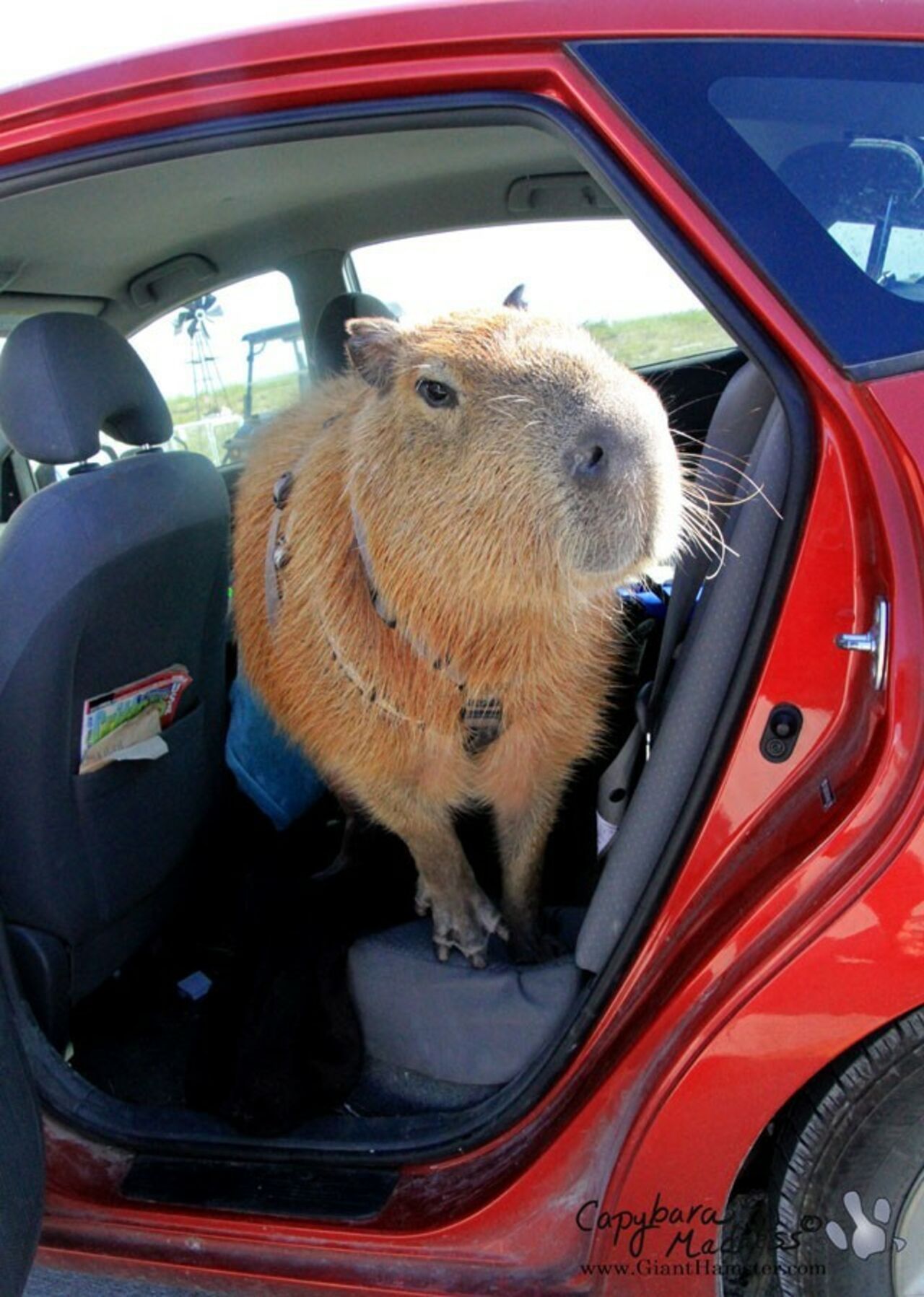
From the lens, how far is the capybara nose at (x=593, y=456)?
1455 millimetres

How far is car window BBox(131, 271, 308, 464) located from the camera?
3.10m

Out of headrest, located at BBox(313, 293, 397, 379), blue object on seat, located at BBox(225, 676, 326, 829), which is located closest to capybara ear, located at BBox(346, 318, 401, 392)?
blue object on seat, located at BBox(225, 676, 326, 829)

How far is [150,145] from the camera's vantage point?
1.34m

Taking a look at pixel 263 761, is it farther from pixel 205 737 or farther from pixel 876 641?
pixel 876 641

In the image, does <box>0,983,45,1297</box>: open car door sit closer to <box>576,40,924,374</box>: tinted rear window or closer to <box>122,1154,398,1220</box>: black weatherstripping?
<box>122,1154,398,1220</box>: black weatherstripping

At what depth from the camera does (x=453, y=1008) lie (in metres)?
1.79

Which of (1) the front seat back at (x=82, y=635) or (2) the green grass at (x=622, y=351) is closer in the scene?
(1) the front seat back at (x=82, y=635)

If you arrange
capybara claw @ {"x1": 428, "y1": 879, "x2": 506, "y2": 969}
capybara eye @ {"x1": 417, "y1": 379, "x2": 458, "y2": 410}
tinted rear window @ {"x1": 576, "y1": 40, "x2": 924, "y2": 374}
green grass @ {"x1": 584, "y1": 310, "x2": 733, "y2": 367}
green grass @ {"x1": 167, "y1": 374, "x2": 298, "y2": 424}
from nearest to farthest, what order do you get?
1. tinted rear window @ {"x1": 576, "y1": 40, "x2": 924, "y2": 374}
2. capybara eye @ {"x1": 417, "y1": 379, "x2": 458, "y2": 410}
3. capybara claw @ {"x1": 428, "y1": 879, "x2": 506, "y2": 969}
4. green grass @ {"x1": 584, "y1": 310, "x2": 733, "y2": 367}
5. green grass @ {"x1": 167, "y1": 374, "x2": 298, "y2": 424}

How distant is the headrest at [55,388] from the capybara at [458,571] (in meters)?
0.39

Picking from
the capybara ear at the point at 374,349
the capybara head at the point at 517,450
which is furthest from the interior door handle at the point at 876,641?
the capybara ear at the point at 374,349

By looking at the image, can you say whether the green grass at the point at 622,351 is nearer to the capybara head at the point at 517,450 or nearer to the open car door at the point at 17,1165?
the capybara head at the point at 517,450

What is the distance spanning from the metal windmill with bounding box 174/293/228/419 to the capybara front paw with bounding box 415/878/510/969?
171 cm

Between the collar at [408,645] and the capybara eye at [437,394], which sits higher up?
the capybara eye at [437,394]

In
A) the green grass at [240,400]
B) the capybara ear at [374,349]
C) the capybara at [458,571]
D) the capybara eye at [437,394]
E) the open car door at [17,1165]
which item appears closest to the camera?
the open car door at [17,1165]
